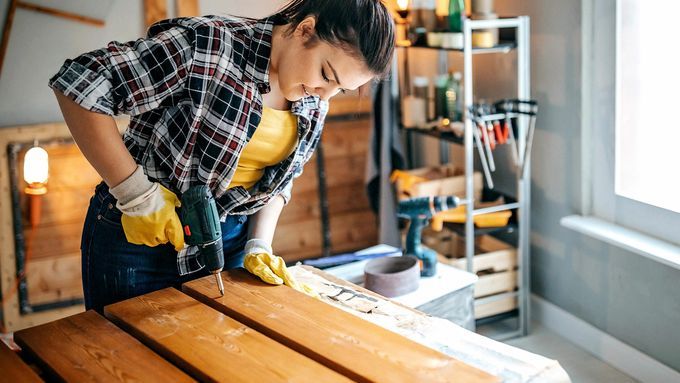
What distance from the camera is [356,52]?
5.45 ft

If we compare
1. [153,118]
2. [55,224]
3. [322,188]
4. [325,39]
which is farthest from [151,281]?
[322,188]

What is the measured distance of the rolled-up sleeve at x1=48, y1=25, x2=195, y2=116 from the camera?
1.58 meters

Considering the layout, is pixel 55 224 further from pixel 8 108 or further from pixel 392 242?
pixel 392 242

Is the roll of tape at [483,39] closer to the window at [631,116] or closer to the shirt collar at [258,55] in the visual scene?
the window at [631,116]

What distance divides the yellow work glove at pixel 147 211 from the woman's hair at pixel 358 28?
0.47 meters

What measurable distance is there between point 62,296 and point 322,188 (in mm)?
1349

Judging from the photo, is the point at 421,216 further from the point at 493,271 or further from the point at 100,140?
the point at 100,140

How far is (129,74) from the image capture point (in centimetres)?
159

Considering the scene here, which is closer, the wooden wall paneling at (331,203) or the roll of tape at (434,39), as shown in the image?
the roll of tape at (434,39)

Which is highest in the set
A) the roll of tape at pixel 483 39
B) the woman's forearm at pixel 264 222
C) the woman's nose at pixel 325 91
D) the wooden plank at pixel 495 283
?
the roll of tape at pixel 483 39

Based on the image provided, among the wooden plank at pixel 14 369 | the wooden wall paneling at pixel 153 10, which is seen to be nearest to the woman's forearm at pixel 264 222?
the wooden plank at pixel 14 369

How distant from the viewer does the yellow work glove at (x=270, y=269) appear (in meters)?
1.84

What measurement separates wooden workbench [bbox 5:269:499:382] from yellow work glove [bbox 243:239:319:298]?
0.10 ft

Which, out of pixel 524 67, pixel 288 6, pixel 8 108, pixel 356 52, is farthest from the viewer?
pixel 8 108
